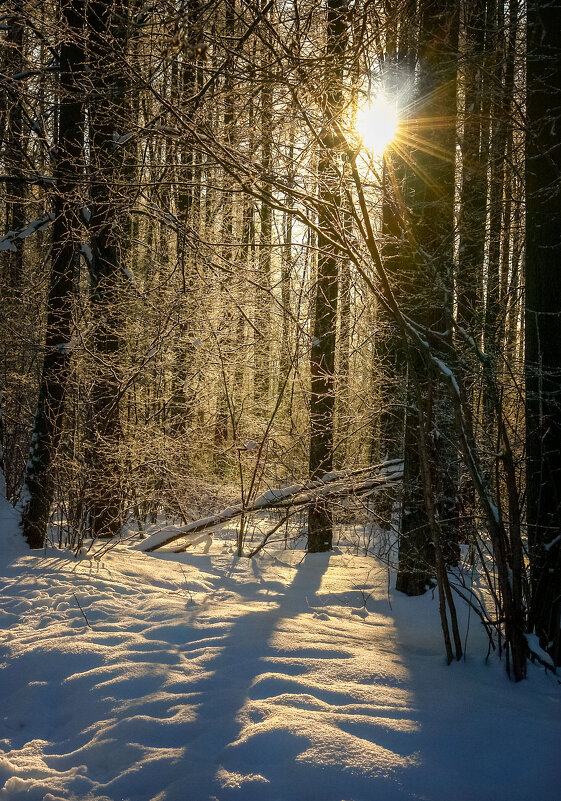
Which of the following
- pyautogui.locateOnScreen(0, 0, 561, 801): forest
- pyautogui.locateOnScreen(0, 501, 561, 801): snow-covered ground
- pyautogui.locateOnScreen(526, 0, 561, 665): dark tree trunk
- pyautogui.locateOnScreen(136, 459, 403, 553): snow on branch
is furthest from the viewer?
pyautogui.locateOnScreen(136, 459, 403, 553): snow on branch

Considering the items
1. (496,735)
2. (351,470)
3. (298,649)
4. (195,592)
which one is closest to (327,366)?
(351,470)

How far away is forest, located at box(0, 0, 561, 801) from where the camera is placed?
3.00m

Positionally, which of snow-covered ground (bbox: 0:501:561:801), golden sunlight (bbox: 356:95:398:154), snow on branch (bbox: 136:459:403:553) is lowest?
snow-covered ground (bbox: 0:501:561:801)

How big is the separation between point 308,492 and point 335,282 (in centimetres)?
218

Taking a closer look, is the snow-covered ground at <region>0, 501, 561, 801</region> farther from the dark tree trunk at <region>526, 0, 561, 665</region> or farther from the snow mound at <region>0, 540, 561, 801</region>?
the dark tree trunk at <region>526, 0, 561, 665</region>

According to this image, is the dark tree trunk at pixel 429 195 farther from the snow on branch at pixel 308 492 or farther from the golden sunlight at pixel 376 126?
the golden sunlight at pixel 376 126

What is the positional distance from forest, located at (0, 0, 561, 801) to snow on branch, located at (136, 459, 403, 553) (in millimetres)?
52

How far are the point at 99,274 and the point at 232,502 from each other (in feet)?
11.3

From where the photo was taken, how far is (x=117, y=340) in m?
7.38

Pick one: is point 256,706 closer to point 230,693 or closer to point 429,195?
point 230,693

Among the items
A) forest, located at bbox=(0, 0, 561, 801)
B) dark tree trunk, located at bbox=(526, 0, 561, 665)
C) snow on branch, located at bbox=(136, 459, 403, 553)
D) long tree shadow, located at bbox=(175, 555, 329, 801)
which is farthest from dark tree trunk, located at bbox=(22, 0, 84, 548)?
dark tree trunk, located at bbox=(526, 0, 561, 665)

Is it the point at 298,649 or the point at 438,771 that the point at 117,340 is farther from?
the point at 438,771

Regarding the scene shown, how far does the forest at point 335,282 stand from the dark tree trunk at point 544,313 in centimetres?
2

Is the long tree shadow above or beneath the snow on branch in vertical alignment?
beneath
